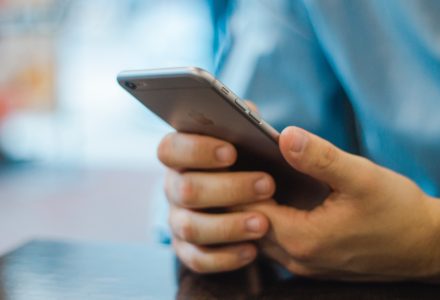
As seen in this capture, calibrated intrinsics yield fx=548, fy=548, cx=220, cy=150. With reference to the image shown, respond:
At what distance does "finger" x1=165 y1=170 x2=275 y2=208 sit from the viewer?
0.38m

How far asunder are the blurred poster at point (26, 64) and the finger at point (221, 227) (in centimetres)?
244

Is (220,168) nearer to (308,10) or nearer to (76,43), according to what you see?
(308,10)

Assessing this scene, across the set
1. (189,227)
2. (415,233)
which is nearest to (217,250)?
(189,227)

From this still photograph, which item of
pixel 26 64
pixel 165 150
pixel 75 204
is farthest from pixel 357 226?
pixel 26 64

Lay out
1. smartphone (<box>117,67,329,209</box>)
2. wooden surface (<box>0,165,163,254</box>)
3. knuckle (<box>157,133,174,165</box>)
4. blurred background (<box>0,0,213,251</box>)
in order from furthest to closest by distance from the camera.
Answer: blurred background (<box>0,0,213,251</box>) → wooden surface (<box>0,165,163,254</box>) → knuckle (<box>157,133,174,165</box>) → smartphone (<box>117,67,329,209</box>)

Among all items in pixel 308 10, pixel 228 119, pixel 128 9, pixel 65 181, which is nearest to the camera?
pixel 228 119

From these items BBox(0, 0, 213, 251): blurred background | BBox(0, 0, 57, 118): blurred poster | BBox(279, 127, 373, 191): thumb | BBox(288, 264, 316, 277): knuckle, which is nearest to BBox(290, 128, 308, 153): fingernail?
BBox(279, 127, 373, 191): thumb

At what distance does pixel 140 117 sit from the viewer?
9.64 feet

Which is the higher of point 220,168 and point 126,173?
point 220,168

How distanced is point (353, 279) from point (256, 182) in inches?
3.7

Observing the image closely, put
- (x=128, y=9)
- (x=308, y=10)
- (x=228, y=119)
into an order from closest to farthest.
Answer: (x=228, y=119) < (x=308, y=10) < (x=128, y=9)

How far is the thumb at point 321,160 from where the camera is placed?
0.32 meters

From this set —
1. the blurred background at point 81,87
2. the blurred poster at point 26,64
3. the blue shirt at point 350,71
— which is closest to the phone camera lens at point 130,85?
the blue shirt at point 350,71

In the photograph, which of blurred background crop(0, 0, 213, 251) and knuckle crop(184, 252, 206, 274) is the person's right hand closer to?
knuckle crop(184, 252, 206, 274)
